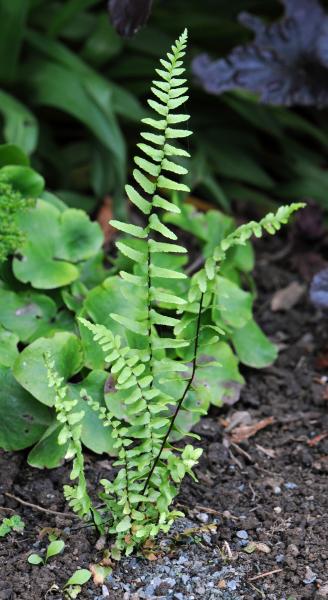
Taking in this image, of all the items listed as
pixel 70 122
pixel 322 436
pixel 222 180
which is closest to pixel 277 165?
pixel 222 180

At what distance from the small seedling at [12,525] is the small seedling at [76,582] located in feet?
0.69

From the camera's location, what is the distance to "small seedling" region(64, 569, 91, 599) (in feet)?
5.48

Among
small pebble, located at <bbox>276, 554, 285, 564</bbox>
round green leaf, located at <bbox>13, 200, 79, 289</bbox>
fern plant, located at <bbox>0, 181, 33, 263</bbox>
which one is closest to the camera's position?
small pebble, located at <bbox>276, 554, 285, 564</bbox>

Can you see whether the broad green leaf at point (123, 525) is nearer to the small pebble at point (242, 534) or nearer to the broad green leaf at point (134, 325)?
the small pebble at point (242, 534)

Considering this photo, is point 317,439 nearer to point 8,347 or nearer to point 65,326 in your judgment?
point 65,326

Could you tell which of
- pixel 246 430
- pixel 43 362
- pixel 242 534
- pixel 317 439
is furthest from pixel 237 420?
pixel 43 362

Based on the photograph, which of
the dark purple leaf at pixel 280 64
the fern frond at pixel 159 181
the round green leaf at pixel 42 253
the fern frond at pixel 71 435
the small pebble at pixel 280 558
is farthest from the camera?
the dark purple leaf at pixel 280 64

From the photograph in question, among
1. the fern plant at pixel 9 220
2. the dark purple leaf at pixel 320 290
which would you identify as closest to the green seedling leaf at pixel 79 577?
the fern plant at pixel 9 220

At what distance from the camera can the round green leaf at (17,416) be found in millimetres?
2047

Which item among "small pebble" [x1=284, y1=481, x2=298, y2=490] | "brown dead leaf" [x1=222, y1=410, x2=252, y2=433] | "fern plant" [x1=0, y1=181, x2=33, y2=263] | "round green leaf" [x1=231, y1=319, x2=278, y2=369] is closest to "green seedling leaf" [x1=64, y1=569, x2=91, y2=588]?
"small pebble" [x1=284, y1=481, x2=298, y2=490]

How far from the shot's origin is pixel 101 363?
7.02ft

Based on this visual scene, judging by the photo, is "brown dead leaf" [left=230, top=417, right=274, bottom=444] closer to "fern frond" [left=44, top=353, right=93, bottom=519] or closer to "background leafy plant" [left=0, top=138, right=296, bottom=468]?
"background leafy plant" [left=0, top=138, right=296, bottom=468]

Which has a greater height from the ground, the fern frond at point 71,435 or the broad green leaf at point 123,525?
the fern frond at point 71,435

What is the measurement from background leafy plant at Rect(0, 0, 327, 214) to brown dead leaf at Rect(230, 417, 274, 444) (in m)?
1.22
